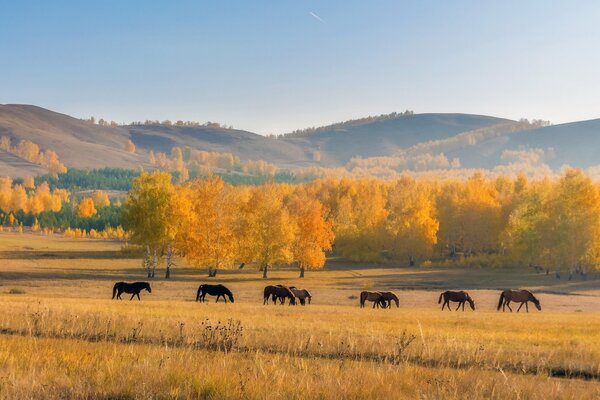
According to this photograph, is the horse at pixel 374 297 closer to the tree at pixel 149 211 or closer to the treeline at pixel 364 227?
the treeline at pixel 364 227

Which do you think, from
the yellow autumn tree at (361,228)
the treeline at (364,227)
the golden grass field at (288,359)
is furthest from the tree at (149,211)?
the yellow autumn tree at (361,228)

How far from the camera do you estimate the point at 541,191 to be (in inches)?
4109

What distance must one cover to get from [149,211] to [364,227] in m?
50.4

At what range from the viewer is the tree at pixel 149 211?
76.2 m

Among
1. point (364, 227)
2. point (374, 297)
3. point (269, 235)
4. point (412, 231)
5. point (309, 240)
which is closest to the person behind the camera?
point (374, 297)

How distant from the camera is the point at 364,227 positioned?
11631cm

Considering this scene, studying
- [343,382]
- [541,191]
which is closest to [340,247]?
[541,191]

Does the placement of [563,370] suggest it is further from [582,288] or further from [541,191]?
[541,191]

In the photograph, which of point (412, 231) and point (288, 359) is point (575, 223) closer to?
point (412, 231)

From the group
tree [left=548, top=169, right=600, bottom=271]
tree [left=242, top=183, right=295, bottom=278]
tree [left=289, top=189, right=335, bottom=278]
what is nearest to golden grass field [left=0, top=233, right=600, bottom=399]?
tree [left=242, top=183, right=295, bottom=278]

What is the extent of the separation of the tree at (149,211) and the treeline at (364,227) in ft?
0.40

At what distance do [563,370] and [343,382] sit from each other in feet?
27.7

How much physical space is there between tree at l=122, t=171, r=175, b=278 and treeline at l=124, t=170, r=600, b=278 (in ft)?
0.40

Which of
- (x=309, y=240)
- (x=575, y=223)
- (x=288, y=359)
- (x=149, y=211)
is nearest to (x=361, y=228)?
(x=309, y=240)
